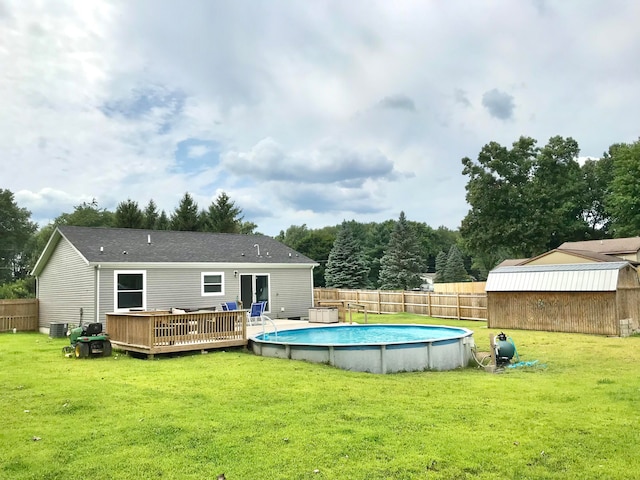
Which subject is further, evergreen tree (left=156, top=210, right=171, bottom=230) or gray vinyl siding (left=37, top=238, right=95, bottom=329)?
evergreen tree (left=156, top=210, right=171, bottom=230)

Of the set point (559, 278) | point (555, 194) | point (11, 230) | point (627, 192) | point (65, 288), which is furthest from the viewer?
point (11, 230)

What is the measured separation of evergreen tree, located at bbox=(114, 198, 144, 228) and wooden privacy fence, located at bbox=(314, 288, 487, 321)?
616 inches

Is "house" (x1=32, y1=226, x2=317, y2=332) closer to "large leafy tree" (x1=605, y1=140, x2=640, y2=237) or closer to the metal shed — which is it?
the metal shed

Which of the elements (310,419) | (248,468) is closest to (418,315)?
(310,419)

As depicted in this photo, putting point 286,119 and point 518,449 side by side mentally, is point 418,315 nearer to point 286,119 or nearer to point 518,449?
point 286,119

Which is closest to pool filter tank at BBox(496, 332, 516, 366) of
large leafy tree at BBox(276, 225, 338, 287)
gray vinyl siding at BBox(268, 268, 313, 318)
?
gray vinyl siding at BBox(268, 268, 313, 318)

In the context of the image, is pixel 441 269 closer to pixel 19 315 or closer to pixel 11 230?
pixel 11 230

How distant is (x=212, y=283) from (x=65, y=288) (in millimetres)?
5522

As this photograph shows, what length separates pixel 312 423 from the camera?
595 cm

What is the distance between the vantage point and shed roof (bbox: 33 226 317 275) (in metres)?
18.0

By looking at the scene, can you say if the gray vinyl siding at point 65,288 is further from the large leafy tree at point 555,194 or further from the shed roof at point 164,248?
the large leafy tree at point 555,194

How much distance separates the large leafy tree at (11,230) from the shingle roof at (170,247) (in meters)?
35.5

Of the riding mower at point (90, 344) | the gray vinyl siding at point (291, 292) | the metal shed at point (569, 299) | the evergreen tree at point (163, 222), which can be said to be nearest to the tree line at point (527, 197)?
the metal shed at point (569, 299)

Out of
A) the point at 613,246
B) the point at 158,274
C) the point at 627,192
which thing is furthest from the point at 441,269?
the point at 158,274
